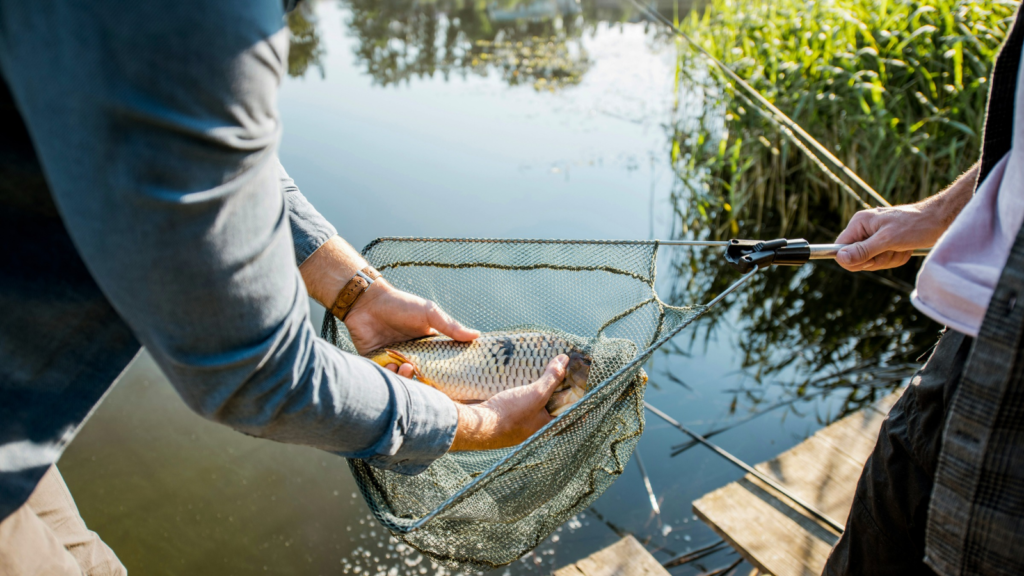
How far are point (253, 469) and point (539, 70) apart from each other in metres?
7.10

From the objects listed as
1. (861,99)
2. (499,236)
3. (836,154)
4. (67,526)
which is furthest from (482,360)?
(836,154)

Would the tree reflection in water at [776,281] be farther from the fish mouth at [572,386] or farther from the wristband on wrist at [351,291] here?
the wristband on wrist at [351,291]

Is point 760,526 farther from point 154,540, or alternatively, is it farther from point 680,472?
point 154,540

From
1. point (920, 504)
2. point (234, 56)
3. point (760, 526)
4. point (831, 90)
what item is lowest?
point (760, 526)

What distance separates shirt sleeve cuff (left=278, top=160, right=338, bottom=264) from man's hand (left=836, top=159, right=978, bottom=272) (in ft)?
4.10

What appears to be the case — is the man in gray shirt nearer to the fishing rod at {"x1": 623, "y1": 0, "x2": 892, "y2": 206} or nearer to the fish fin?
the fish fin

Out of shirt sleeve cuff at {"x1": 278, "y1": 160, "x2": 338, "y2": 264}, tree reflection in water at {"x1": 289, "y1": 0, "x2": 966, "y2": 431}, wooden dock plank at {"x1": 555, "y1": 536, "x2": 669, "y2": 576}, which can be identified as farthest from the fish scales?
tree reflection in water at {"x1": 289, "y1": 0, "x2": 966, "y2": 431}

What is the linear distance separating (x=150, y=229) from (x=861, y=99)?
4.51 m

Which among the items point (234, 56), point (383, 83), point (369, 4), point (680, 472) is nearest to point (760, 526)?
point (680, 472)

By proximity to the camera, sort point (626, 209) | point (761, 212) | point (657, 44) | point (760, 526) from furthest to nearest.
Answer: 1. point (657, 44)
2. point (626, 209)
3. point (761, 212)
4. point (760, 526)

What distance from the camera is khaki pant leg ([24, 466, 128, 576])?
0.90 meters

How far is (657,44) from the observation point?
364 inches

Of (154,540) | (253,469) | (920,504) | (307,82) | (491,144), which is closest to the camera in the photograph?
(920,504)

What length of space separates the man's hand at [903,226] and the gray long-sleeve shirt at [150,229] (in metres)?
1.15
